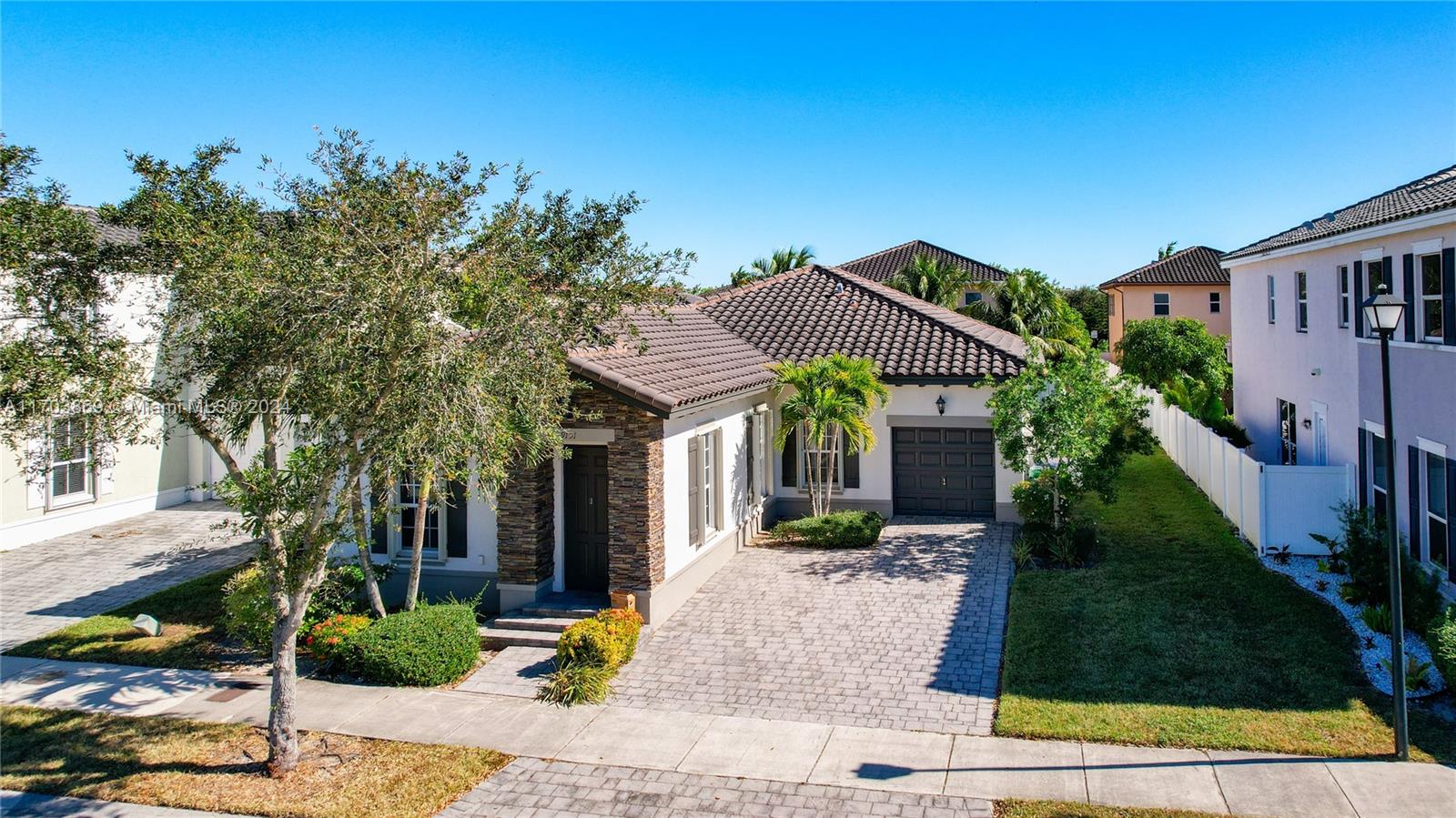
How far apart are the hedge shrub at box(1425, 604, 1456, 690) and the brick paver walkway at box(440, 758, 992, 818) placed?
17.4ft

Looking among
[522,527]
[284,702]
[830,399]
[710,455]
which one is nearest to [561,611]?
[522,527]

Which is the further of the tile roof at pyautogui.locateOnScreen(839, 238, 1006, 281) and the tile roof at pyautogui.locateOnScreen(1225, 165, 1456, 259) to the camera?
the tile roof at pyautogui.locateOnScreen(839, 238, 1006, 281)

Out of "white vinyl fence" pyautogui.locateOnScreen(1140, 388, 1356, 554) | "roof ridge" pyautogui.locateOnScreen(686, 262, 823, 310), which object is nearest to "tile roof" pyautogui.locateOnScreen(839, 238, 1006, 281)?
"roof ridge" pyautogui.locateOnScreen(686, 262, 823, 310)

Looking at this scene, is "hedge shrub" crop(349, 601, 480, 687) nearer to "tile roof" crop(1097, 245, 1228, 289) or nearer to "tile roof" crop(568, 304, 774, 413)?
"tile roof" crop(568, 304, 774, 413)

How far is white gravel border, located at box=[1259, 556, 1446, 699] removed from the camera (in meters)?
10.6

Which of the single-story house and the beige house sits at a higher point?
the beige house

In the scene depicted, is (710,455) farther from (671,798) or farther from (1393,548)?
(1393,548)

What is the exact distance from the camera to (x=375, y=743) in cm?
1010

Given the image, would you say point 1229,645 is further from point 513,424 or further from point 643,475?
point 513,424

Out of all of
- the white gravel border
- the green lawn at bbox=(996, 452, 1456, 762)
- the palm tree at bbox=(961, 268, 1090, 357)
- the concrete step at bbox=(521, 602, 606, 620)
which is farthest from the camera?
the palm tree at bbox=(961, 268, 1090, 357)

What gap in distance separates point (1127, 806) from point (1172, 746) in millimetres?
1469

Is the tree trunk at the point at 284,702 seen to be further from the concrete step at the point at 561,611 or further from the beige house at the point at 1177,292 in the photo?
the beige house at the point at 1177,292

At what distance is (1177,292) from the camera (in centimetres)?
5066

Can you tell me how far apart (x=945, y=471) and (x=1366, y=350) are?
318 inches
